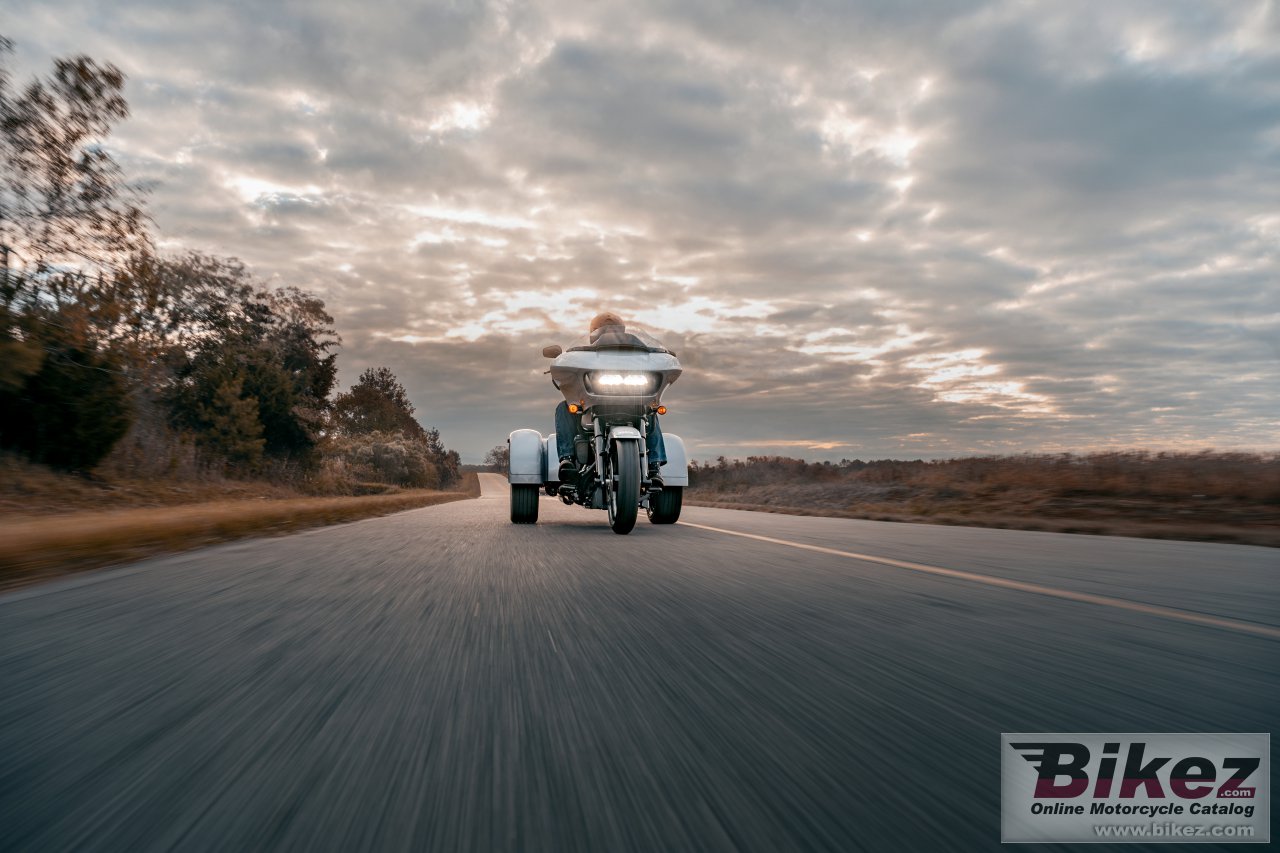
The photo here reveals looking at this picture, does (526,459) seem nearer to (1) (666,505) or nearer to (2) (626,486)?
(1) (666,505)

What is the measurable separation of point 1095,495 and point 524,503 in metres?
10.3

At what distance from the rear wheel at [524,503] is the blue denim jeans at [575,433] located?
1269mm

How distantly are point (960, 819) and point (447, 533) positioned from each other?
9890 mm

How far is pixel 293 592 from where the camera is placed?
5301mm

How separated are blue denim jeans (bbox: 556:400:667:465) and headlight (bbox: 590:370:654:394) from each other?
0.65 m

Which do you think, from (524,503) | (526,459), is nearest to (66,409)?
(524,503)

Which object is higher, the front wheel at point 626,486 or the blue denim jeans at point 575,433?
the blue denim jeans at point 575,433

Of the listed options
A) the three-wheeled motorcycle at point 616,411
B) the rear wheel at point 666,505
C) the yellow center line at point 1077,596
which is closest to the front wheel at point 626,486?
the three-wheeled motorcycle at point 616,411

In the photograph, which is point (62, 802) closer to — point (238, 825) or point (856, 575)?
point (238, 825)

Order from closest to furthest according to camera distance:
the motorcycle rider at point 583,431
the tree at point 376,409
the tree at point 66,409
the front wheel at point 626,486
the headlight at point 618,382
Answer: the front wheel at point 626,486
the headlight at point 618,382
the motorcycle rider at point 583,431
the tree at point 66,409
the tree at point 376,409

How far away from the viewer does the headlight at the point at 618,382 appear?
11.1 metres

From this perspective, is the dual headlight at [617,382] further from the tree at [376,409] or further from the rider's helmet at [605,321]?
the tree at [376,409]

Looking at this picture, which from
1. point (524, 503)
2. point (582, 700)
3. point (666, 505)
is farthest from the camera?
point (524, 503)

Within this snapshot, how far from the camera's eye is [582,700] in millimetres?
2756
